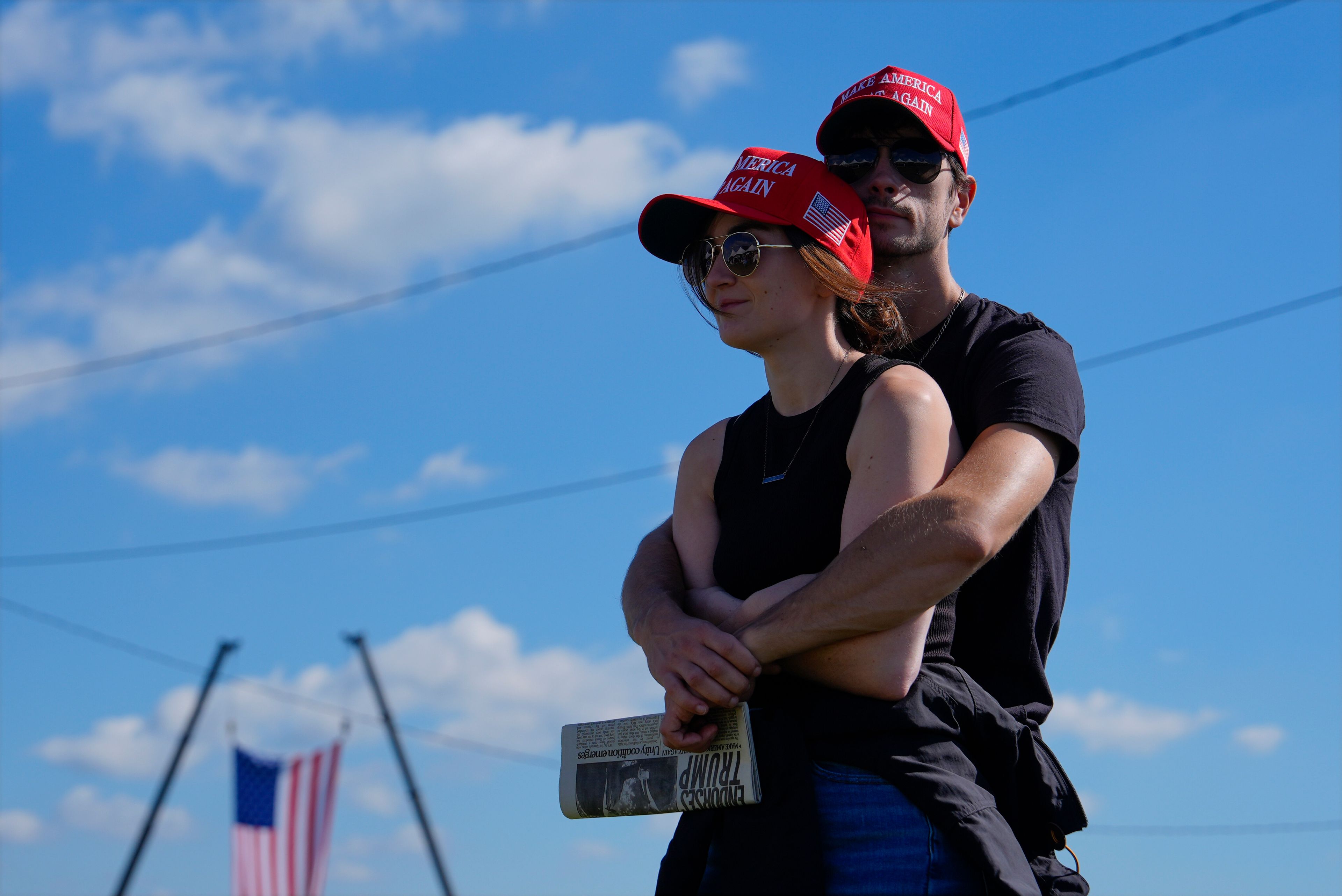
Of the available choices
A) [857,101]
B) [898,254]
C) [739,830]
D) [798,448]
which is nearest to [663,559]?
[798,448]

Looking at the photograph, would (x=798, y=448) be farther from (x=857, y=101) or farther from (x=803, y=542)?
(x=857, y=101)

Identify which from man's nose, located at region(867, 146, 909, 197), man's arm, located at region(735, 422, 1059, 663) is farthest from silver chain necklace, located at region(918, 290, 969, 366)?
man's arm, located at region(735, 422, 1059, 663)

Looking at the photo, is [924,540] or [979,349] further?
[979,349]

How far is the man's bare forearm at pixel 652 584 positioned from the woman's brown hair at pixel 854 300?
57 cm

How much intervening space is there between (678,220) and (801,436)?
635 mm

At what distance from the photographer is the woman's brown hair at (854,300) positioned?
2738 millimetres

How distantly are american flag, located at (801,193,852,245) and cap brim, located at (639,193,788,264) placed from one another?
7cm

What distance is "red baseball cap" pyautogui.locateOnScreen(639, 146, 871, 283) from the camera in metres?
2.76

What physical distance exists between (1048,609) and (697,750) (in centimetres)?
91

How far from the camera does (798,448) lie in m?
2.64

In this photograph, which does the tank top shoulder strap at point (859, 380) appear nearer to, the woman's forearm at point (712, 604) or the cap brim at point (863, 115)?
the woman's forearm at point (712, 604)

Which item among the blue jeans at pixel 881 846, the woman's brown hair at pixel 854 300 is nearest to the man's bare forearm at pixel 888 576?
the blue jeans at pixel 881 846

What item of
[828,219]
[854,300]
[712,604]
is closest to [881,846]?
[712,604]

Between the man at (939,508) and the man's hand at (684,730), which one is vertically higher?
the man at (939,508)
